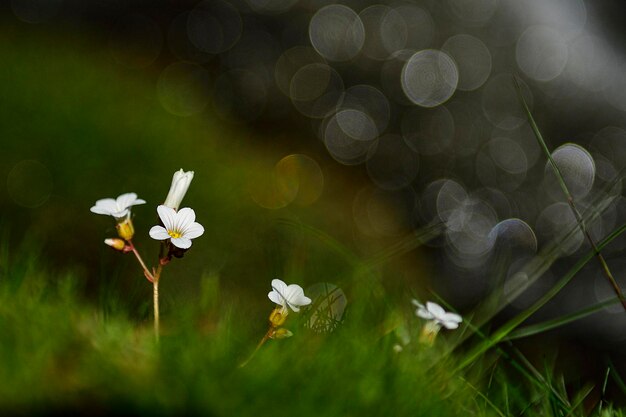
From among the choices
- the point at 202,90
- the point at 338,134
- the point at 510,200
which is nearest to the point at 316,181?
the point at 338,134

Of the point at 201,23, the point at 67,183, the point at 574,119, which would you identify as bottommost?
the point at 574,119

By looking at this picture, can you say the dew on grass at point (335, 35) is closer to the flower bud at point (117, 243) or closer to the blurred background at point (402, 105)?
the blurred background at point (402, 105)

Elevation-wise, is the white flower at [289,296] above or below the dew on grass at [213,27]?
below

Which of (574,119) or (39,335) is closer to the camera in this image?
(39,335)

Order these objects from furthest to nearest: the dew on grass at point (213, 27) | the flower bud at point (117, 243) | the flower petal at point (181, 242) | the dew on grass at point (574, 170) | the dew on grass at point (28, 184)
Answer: the dew on grass at point (213, 27), the dew on grass at point (574, 170), the dew on grass at point (28, 184), the flower bud at point (117, 243), the flower petal at point (181, 242)

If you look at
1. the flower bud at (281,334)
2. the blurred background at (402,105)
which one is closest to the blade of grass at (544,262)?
the flower bud at (281,334)

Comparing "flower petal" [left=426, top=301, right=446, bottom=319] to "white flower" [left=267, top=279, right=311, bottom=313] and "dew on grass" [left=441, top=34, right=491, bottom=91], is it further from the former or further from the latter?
"dew on grass" [left=441, top=34, right=491, bottom=91]

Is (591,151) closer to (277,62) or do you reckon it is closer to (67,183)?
(277,62)
